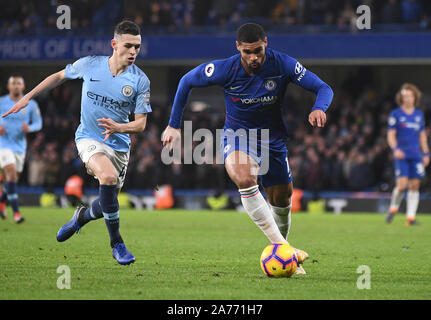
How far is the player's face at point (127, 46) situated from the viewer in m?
→ 7.94

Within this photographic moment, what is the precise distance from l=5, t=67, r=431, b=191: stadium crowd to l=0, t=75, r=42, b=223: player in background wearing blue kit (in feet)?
22.4

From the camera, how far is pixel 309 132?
80.9 ft

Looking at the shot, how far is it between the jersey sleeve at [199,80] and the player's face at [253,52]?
276mm

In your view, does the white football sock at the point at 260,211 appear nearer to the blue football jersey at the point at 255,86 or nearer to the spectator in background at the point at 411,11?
the blue football jersey at the point at 255,86

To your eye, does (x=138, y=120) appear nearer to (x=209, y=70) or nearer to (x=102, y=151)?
(x=102, y=151)

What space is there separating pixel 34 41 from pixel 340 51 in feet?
31.7

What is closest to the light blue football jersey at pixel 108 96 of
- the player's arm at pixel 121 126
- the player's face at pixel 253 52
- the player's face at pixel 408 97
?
the player's arm at pixel 121 126

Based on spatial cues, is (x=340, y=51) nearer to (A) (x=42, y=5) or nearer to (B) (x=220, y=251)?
(A) (x=42, y=5)

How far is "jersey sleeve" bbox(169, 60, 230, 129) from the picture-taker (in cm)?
749

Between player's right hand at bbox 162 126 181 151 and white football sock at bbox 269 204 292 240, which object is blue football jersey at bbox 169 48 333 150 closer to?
player's right hand at bbox 162 126 181 151

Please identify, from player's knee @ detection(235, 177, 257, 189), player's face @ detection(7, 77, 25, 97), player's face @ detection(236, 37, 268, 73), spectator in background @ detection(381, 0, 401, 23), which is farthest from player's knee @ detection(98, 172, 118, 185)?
spectator in background @ detection(381, 0, 401, 23)

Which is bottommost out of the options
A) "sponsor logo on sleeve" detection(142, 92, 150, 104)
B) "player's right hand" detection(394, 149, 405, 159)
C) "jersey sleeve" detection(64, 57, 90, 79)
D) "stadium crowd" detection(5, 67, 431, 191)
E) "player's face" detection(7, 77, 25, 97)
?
"stadium crowd" detection(5, 67, 431, 191)

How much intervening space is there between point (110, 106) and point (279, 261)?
2470 mm
